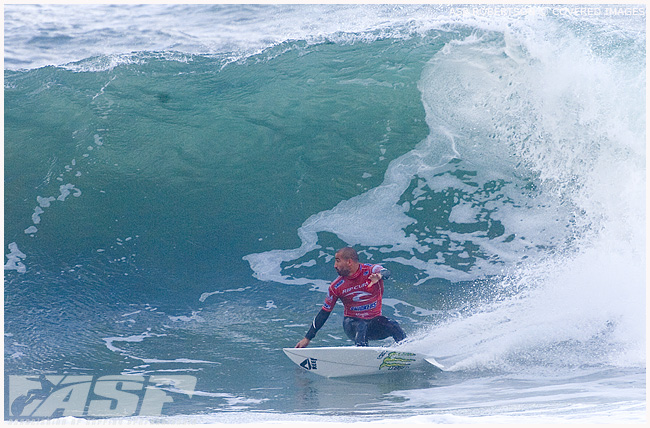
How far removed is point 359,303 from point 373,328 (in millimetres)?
283

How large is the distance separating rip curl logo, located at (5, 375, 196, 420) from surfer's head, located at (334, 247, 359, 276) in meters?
1.65

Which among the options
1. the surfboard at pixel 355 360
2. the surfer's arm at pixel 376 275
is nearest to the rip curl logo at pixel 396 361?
the surfboard at pixel 355 360

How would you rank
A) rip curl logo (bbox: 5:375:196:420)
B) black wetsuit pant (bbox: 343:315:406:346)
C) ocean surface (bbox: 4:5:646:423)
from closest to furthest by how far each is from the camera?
rip curl logo (bbox: 5:375:196:420), black wetsuit pant (bbox: 343:315:406:346), ocean surface (bbox: 4:5:646:423)

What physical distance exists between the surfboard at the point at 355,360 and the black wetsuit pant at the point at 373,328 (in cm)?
19

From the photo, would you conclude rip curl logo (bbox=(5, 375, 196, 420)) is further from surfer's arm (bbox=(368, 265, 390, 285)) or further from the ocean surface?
surfer's arm (bbox=(368, 265, 390, 285))

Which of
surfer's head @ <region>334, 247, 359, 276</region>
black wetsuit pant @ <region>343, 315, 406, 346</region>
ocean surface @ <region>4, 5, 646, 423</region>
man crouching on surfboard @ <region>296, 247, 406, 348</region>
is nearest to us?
surfer's head @ <region>334, 247, 359, 276</region>

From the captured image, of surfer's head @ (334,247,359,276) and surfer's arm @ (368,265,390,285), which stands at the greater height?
surfer's head @ (334,247,359,276)

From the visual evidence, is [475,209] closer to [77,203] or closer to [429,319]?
[429,319]

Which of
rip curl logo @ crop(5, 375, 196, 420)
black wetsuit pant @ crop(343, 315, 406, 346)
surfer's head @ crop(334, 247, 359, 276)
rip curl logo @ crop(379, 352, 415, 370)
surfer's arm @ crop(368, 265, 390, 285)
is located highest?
surfer's head @ crop(334, 247, 359, 276)

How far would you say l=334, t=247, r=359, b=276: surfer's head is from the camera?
4.95 metres

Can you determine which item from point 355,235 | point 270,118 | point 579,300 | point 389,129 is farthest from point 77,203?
point 579,300

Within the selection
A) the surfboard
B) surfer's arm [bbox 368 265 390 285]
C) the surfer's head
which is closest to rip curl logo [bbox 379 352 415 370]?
the surfboard

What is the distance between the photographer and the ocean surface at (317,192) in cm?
552

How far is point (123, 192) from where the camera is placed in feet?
27.2
